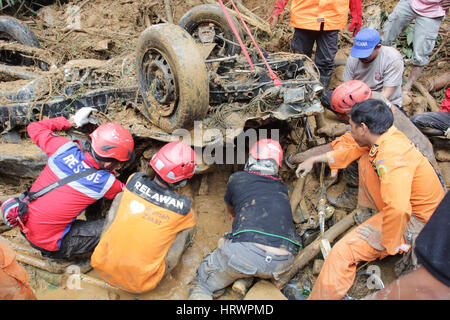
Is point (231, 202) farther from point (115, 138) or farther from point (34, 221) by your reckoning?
point (34, 221)

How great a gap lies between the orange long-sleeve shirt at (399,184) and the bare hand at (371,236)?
11 cm

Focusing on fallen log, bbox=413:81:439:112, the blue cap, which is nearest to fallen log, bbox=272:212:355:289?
the blue cap

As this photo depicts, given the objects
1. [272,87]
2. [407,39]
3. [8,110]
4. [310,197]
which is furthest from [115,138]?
[407,39]

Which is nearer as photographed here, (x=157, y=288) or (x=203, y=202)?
(x=157, y=288)

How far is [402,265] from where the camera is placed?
8.52ft

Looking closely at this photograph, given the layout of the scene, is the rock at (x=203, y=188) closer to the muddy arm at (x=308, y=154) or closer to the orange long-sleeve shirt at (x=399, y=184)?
the muddy arm at (x=308, y=154)

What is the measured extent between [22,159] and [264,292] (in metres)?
3.17

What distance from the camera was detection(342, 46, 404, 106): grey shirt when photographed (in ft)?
12.2

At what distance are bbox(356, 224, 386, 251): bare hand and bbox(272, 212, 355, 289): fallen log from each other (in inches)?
14.9

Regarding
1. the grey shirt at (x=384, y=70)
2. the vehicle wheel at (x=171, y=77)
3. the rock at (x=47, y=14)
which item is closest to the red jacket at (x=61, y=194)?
the vehicle wheel at (x=171, y=77)

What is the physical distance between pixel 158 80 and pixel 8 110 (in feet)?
6.56

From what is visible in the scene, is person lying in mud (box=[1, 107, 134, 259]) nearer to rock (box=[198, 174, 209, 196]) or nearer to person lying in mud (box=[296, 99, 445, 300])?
rock (box=[198, 174, 209, 196])

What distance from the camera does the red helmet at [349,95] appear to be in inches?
119

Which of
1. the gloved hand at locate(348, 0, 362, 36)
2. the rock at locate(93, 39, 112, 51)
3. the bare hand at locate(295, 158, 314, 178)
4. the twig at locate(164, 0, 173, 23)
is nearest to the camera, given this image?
the bare hand at locate(295, 158, 314, 178)
